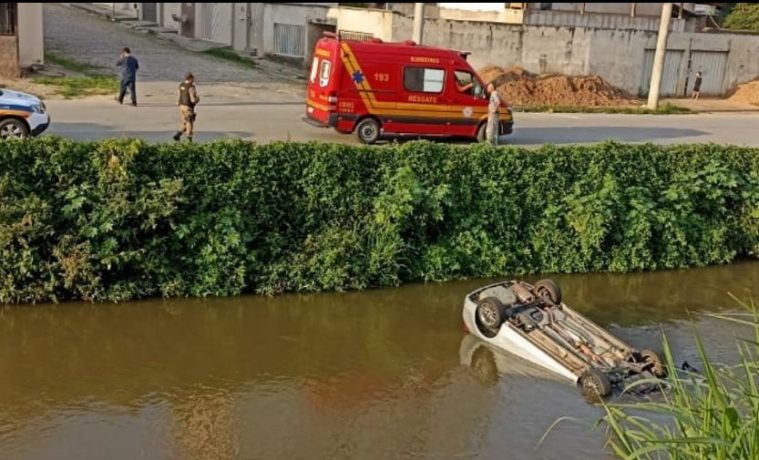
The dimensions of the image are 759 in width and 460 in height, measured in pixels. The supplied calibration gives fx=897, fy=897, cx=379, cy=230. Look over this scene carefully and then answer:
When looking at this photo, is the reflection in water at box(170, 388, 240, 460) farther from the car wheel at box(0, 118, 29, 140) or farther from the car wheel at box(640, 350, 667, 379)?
the car wheel at box(0, 118, 29, 140)

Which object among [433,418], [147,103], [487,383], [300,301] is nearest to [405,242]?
[300,301]

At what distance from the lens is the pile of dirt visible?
31.4 metres

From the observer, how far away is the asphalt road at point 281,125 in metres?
20.4

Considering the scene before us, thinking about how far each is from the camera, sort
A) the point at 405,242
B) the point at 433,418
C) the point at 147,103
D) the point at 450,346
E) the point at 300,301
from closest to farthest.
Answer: the point at 433,418, the point at 450,346, the point at 300,301, the point at 405,242, the point at 147,103

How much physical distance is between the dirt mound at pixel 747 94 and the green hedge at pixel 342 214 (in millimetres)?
18659

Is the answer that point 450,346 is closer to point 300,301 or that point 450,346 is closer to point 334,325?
point 334,325

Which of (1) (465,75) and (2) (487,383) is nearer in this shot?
(2) (487,383)

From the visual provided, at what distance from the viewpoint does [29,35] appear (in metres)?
27.8

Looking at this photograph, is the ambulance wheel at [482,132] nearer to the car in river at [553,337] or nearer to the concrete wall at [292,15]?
the car in river at [553,337]

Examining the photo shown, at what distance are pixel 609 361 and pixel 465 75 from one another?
33.2 feet

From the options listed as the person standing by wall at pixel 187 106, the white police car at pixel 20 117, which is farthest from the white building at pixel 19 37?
the person standing by wall at pixel 187 106

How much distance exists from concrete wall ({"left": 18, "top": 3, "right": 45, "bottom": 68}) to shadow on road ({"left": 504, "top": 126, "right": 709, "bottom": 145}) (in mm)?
15196

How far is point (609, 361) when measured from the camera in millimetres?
12359

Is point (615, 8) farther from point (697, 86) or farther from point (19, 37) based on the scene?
point (19, 37)
